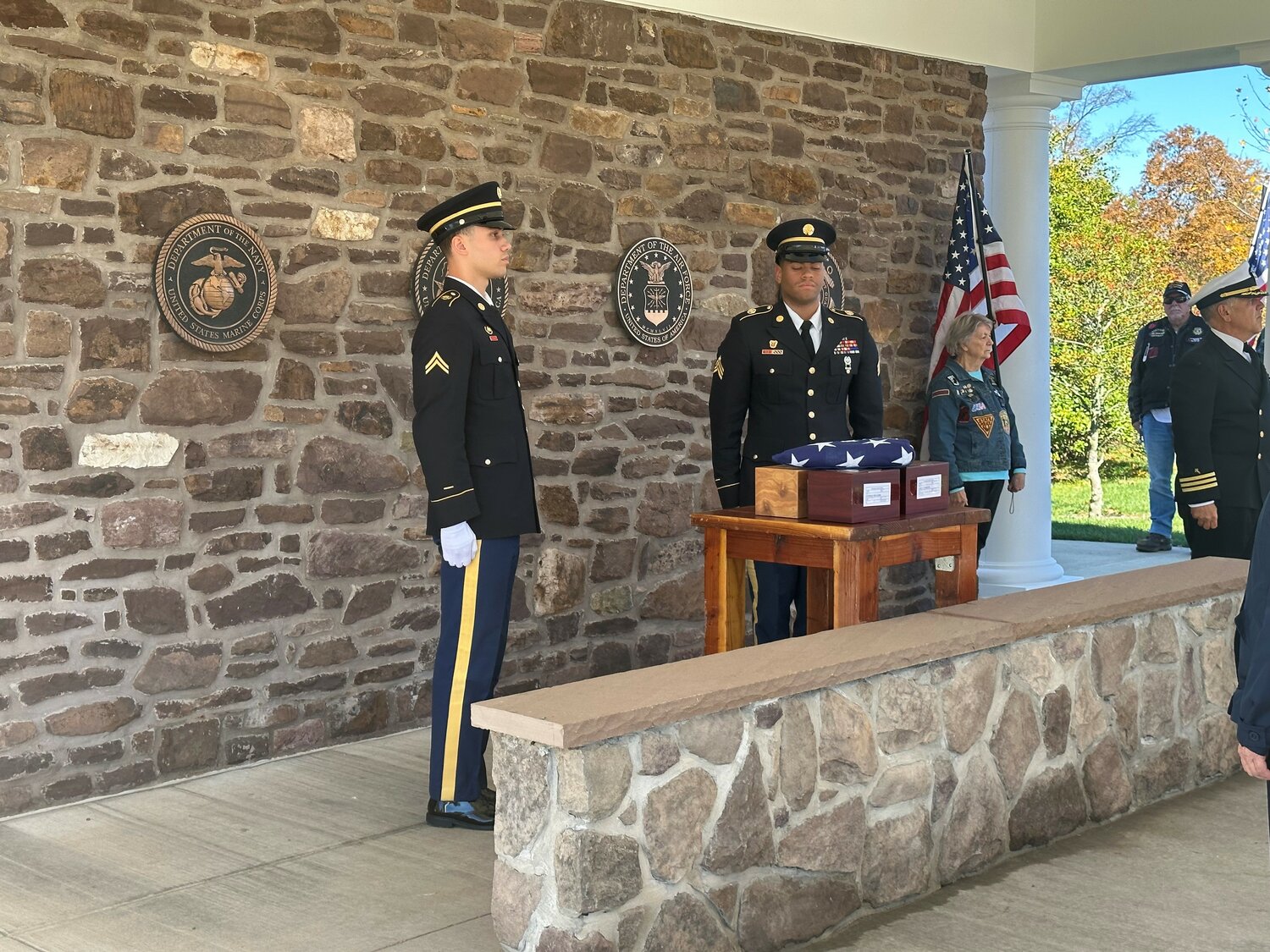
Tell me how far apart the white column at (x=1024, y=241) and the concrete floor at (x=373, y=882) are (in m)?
3.53

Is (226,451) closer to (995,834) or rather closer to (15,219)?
(15,219)

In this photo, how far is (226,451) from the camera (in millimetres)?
4555

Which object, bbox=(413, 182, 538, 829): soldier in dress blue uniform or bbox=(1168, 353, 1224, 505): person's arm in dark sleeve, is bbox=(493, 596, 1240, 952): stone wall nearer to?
bbox=(413, 182, 538, 829): soldier in dress blue uniform

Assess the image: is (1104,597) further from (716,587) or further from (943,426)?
(943,426)

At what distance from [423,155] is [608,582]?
1.82 m

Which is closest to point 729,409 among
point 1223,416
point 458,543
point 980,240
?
point 458,543

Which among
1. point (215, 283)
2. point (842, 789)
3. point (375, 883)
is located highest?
point (215, 283)

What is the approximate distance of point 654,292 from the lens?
5.84 metres

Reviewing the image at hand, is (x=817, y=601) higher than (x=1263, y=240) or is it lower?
lower

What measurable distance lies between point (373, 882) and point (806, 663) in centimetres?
123

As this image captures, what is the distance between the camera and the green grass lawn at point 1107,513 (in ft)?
38.5

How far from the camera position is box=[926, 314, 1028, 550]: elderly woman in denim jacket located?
608cm

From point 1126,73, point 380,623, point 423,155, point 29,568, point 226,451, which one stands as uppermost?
point 1126,73

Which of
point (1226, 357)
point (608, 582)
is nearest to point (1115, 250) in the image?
point (1226, 357)
